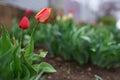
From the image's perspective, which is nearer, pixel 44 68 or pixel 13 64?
pixel 13 64

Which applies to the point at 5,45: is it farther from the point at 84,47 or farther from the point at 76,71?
the point at 84,47

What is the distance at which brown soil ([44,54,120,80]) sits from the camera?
335 centimetres

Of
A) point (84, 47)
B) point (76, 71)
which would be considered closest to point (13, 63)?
point (76, 71)

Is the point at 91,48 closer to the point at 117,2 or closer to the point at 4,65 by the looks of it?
the point at 4,65

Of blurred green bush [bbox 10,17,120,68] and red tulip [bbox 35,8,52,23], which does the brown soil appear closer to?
blurred green bush [bbox 10,17,120,68]

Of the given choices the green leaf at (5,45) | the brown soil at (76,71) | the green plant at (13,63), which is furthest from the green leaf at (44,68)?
the brown soil at (76,71)

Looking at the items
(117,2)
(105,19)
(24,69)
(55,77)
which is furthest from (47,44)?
(117,2)

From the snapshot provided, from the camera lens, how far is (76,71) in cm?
367

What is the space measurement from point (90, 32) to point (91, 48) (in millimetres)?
343

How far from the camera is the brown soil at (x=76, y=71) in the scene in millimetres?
3348

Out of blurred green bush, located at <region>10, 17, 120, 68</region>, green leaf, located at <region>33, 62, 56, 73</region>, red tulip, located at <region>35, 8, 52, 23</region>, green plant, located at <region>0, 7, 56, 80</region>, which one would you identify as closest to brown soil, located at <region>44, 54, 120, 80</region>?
blurred green bush, located at <region>10, 17, 120, 68</region>

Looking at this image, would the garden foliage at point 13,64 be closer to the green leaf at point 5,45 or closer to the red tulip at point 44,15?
the green leaf at point 5,45

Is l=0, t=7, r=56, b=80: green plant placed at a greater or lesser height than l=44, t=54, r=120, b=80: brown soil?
greater

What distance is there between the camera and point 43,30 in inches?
184
